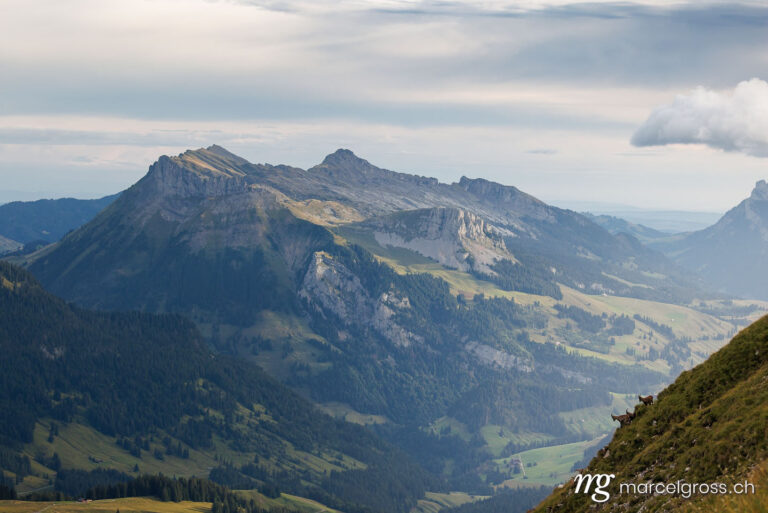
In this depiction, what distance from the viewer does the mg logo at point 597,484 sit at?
239 feet

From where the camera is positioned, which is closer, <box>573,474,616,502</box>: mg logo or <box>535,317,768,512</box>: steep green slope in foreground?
<box>535,317,768,512</box>: steep green slope in foreground

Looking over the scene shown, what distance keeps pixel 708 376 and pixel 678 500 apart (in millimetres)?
23168

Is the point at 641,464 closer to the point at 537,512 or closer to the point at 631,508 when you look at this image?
the point at 631,508

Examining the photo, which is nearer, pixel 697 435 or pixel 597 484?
pixel 697 435

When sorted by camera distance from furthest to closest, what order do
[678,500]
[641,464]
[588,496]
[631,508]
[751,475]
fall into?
1. [588,496]
2. [641,464]
3. [631,508]
4. [678,500]
5. [751,475]

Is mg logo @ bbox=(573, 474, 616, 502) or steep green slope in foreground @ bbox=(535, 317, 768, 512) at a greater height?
steep green slope in foreground @ bbox=(535, 317, 768, 512)

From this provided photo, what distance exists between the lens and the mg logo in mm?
72706

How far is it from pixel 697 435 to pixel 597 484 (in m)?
13.4

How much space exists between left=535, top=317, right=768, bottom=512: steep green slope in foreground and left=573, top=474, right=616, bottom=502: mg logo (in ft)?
2.21

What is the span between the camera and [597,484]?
248 ft

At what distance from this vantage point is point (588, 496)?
7600cm

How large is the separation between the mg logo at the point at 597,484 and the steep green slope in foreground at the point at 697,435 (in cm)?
67

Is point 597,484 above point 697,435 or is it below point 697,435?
below

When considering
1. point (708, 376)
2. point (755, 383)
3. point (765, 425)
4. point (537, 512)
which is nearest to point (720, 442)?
point (765, 425)
